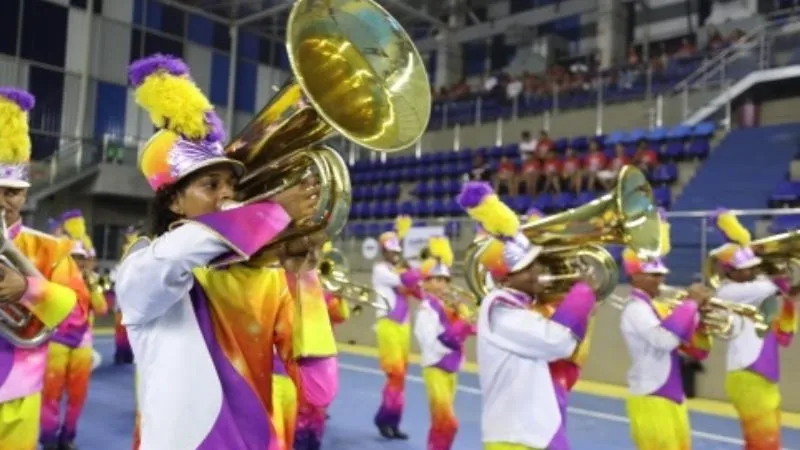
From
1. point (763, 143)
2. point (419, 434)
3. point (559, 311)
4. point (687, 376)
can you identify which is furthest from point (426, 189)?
point (559, 311)

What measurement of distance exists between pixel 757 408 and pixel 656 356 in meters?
1.18

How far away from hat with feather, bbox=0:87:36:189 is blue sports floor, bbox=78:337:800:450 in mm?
3675

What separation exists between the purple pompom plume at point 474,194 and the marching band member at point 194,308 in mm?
1719

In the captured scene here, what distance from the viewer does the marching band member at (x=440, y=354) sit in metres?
5.66

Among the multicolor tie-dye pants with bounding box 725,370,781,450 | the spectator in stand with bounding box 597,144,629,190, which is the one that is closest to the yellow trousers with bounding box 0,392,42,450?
the multicolor tie-dye pants with bounding box 725,370,781,450

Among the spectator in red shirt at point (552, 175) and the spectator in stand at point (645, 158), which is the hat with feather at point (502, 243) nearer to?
the spectator in stand at point (645, 158)

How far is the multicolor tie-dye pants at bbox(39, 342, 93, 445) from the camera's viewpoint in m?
5.78

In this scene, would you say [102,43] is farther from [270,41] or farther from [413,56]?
[413,56]

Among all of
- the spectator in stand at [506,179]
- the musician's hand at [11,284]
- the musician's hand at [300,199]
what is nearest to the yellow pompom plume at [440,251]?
the musician's hand at [11,284]

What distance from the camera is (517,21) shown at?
861 inches

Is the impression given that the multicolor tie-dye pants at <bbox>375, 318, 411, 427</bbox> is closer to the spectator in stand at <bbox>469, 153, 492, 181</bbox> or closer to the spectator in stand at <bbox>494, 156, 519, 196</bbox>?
the spectator in stand at <bbox>469, 153, 492, 181</bbox>

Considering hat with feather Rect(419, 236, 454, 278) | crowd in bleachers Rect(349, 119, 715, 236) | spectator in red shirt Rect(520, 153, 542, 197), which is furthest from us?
spectator in red shirt Rect(520, 153, 542, 197)

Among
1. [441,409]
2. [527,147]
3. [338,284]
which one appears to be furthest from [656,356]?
[527,147]

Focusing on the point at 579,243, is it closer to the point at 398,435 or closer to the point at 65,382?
the point at 398,435
